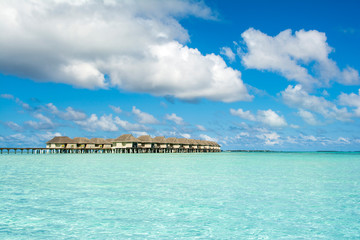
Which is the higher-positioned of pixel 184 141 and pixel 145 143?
pixel 184 141

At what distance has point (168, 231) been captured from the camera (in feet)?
27.8

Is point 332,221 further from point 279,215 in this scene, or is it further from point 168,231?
point 168,231

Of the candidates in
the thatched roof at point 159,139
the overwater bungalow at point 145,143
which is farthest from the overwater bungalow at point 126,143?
the thatched roof at point 159,139

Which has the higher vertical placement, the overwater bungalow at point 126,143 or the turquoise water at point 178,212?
the overwater bungalow at point 126,143

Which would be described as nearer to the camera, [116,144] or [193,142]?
[116,144]

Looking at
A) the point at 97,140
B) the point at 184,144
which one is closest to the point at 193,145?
the point at 184,144

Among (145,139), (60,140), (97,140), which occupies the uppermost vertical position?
(145,139)

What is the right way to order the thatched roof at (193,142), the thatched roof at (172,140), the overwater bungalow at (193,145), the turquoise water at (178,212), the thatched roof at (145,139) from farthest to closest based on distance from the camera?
the overwater bungalow at (193,145)
the thatched roof at (193,142)
the thatched roof at (172,140)
the thatched roof at (145,139)
the turquoise water at (178,212)

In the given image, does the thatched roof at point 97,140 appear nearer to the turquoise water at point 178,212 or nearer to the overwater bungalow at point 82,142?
the overwater bungalow at point 82,142

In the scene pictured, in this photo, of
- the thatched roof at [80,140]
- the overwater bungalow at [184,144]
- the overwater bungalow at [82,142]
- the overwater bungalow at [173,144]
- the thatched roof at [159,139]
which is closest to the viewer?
the thatched roof at [80,140]

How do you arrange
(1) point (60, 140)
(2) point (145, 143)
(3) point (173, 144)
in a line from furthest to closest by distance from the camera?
(3) point (173, 144)
(2) point (145, 143)
(1) point (60, 140)

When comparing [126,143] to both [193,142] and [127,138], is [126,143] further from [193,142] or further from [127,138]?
[193,142]

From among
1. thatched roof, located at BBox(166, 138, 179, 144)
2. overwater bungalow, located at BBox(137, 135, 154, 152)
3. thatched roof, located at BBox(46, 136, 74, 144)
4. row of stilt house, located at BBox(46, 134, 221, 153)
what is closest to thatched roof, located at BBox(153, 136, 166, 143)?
row of stilt house, located at BBox(46, 134, 221, 153)

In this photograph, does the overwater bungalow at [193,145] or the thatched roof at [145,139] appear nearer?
the thatched roof at [145,139]
